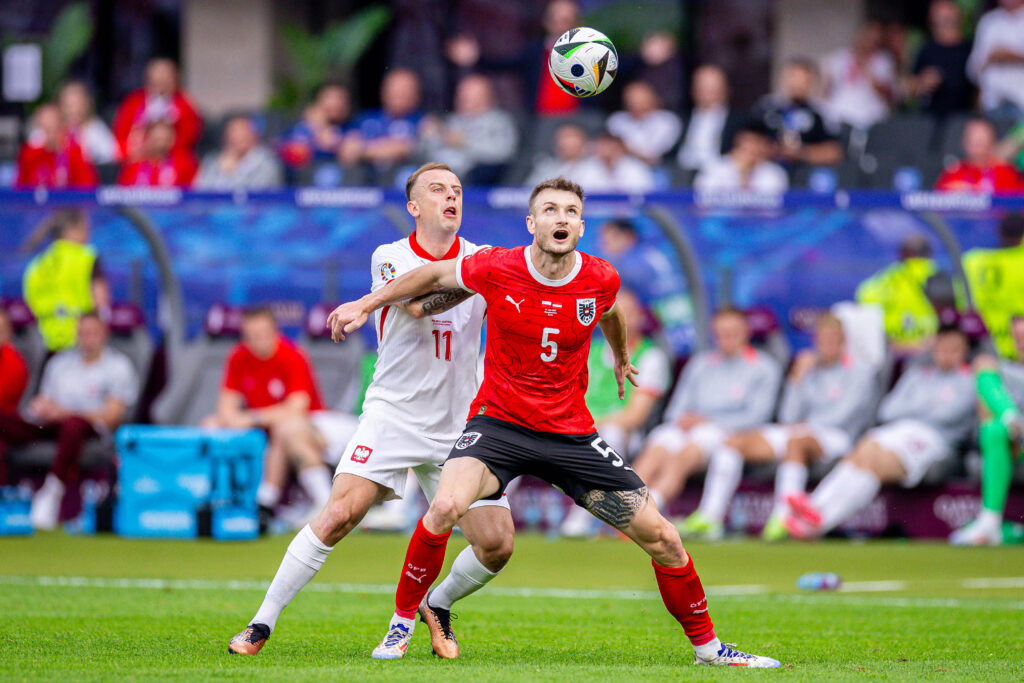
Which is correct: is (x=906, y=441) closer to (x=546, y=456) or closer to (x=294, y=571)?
(x=546, y=456)

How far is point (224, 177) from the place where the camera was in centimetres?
1461

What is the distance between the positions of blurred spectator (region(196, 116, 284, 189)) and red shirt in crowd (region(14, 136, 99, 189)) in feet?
3.80

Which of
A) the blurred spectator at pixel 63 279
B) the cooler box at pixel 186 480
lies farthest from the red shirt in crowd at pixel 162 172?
the cooler box at pixel 186 480

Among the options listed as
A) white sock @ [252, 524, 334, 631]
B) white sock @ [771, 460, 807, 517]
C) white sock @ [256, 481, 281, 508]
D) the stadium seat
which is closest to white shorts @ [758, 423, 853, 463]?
white sock @ [771, 460, 807, 517]

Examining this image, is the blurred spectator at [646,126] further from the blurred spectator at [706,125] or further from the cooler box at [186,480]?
the cooler box at [186,480]

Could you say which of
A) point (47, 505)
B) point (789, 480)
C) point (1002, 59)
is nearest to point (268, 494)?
point (47, 505)

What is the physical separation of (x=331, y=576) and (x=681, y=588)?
3913 millimetres

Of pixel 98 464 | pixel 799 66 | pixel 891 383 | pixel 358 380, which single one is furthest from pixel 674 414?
pixel 98 464

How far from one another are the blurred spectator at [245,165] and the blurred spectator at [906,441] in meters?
6.17

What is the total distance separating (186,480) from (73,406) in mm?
1750

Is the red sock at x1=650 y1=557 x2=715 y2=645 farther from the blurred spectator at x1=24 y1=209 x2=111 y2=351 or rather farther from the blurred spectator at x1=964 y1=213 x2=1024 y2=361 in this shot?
the blurred spectator at x1=24 y1=209 x2=111 y2=351

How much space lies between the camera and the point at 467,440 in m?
5.99

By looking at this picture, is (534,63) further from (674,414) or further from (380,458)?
(380,458)

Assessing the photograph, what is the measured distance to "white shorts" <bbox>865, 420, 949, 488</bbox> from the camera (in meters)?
11.1
